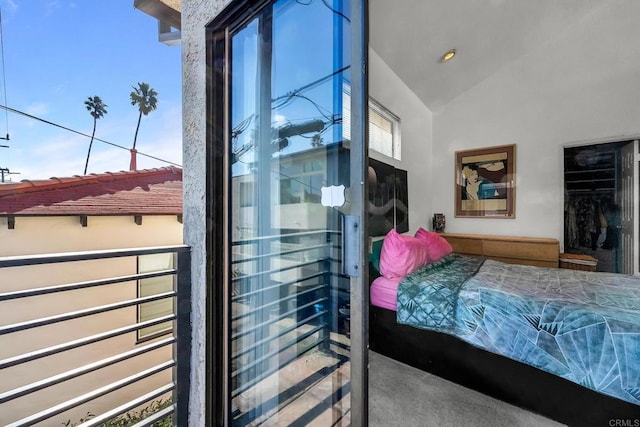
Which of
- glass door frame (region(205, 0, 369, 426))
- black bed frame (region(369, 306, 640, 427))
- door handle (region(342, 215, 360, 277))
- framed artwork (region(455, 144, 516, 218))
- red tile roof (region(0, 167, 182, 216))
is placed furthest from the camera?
framed artwork (region(455, 144, 516, 218))

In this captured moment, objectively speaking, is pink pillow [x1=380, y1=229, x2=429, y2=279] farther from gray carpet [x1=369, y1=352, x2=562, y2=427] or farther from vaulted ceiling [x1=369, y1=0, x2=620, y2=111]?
vaulted ceiling [x1=369, y1=0, x2=620, y2=111]

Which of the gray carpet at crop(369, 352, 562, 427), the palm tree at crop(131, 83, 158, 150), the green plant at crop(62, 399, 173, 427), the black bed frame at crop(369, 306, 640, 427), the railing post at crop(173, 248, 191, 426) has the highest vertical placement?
the palm tree at crop(131, 83, 158, 150)

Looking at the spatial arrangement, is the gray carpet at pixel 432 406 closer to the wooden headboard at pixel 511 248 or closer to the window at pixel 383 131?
the window at pixel 383 131

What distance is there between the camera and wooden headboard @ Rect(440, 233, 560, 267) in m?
3.30

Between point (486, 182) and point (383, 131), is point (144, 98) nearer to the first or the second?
point (383, 131)

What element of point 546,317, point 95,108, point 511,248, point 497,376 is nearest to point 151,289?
point 95,108

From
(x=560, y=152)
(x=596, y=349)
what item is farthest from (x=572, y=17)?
(x=596, y=349)

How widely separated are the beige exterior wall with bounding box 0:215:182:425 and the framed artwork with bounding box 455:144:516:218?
4.90 metres

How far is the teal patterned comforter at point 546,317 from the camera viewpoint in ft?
4.21

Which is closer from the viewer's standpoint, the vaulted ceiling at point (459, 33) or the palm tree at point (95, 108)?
the vaulted ceiling at point (459, 33)

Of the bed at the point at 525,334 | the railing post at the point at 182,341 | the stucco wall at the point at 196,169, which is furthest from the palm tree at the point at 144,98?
the bed at the point at 525,334

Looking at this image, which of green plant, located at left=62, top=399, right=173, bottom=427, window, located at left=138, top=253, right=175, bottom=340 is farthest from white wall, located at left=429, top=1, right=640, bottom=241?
window, located at left=138, top=253, right=175, bottom=340

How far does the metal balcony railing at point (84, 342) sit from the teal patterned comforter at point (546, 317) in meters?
1.54

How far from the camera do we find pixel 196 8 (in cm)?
137
